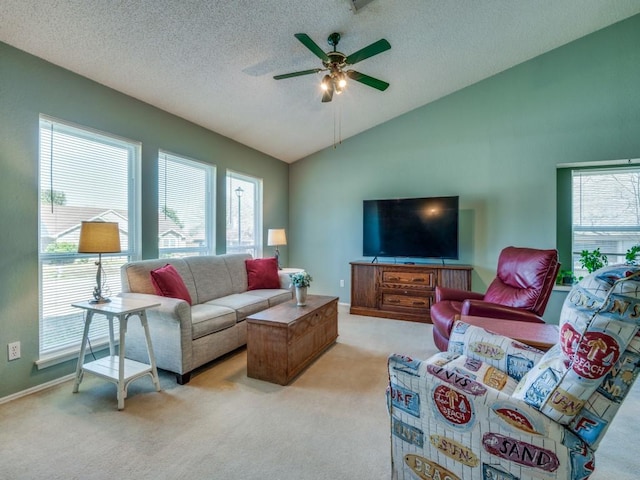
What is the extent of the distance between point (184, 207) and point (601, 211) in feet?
Result: 16.8

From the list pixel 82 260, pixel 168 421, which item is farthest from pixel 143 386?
pixel 82 260

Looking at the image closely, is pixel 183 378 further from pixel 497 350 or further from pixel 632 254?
pixel 632 254

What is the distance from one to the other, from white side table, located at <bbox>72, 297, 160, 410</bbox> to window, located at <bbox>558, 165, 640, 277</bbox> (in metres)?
4.74

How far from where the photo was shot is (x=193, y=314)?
2.76 metres

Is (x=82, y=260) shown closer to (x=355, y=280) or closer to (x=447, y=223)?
(x=355, y=280)

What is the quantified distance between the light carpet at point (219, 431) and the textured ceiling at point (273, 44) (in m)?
2.63

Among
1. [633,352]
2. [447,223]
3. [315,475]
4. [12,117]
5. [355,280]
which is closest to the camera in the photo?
[633,352]

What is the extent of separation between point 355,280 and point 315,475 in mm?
3227

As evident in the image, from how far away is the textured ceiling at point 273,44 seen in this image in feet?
7.24

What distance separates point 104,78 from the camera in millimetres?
2727

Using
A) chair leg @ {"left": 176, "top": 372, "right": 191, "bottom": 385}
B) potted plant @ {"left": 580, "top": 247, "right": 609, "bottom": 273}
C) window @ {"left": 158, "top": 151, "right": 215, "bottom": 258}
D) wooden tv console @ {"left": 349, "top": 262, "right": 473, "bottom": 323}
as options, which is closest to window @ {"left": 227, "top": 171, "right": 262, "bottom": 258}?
window @ {"left": 158, "top": 151, "right": 215, "bottom": 258}

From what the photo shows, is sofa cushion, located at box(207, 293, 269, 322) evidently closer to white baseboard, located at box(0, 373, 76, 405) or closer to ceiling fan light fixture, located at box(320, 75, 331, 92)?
white baseboard, located at box(0, 373, 76, 405)

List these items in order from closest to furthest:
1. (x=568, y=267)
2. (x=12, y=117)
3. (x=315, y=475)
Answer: (x=315, y=475) < (x=12, y=117) < (x=568, y=267)

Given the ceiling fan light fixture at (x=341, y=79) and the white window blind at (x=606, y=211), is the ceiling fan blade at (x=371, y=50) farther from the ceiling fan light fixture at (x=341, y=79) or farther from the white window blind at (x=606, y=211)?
the white window blind at (x=606, y=211)
